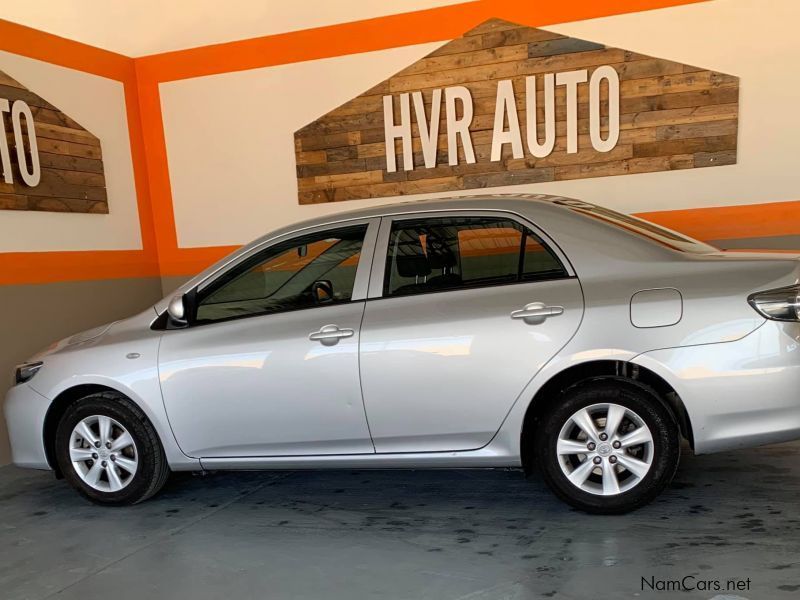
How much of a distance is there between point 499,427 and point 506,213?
1.06m

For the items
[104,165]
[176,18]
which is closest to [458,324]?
[104,165]

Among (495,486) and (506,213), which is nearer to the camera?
(506,213)

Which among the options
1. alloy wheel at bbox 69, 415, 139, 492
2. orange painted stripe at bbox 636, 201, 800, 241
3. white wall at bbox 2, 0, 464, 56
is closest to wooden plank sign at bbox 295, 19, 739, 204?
orange painted stripe at bbox 636, 201, 800, 241

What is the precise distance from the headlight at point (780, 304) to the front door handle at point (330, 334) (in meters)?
1.84

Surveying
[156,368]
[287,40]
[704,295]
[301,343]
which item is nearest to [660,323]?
[704,295]

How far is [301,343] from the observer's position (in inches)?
129

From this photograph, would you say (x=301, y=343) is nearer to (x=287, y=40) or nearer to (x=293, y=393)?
(x=293, y=393)

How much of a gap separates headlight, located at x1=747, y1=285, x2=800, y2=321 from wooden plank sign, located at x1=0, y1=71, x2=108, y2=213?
5251 mm

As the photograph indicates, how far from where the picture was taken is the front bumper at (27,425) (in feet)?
12.5

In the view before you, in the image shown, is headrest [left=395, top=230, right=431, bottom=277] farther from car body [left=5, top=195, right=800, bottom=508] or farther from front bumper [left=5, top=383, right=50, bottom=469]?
front bumper [left=5, top=383, right=50, bottom=469]

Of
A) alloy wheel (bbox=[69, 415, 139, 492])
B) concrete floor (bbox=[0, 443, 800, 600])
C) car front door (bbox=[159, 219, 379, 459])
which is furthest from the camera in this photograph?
alloy wheel (bbox=[69, 415, 139, 492])

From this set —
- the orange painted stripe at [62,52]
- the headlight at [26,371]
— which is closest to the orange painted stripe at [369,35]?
the orange painted stripe at [62,52]

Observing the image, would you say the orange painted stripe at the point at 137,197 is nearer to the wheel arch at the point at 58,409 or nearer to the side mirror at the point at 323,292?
the wheel arch at the point at 58,409

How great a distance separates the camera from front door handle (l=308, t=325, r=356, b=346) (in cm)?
323
